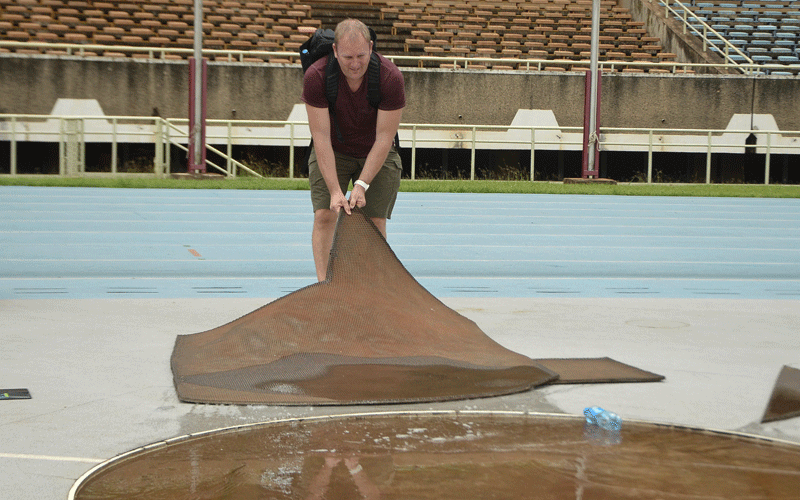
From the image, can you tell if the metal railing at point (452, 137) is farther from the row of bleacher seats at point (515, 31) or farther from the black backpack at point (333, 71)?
the black backpack at point (333, 71)

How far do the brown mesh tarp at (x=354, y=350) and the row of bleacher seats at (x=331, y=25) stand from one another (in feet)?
58.1

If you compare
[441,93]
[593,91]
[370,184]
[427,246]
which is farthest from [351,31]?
[441,93]

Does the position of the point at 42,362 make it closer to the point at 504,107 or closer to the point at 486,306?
the point at 486,306

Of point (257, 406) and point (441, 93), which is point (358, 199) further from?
point (441, 93)

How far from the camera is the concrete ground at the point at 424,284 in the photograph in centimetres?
317

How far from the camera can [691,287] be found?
6.70 metres

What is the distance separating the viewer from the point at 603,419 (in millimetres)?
3037

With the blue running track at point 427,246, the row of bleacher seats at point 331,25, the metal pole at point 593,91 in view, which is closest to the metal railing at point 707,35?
the row of bleacher seats at point 331,25

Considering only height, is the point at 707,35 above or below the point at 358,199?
above

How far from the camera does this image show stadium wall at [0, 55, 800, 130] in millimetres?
21297

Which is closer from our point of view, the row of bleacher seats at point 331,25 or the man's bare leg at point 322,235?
the man's bare leg at point 322,235

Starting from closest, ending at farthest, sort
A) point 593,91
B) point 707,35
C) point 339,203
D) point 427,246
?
point 339,203 → point 427,246 → point 593,91 → point 707,35

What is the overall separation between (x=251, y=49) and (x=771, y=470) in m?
22.0

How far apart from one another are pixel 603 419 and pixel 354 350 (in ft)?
3.88
